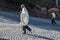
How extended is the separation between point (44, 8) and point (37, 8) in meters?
0.72

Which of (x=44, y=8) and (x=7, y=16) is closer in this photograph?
(x=7, y=16)

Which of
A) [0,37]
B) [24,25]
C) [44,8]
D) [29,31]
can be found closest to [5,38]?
[0,37]

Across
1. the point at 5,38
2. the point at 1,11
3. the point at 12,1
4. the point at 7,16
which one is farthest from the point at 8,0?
the point at 5,38

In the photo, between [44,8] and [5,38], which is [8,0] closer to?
[44,8]

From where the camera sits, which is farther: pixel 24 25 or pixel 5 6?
pixel 5 6

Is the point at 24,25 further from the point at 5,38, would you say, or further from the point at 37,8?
the point at 37,8

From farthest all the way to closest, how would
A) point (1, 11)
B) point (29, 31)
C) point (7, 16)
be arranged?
point (1, 11) < point (7, 16) < point (29, 31)

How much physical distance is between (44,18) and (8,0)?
19.0 ft

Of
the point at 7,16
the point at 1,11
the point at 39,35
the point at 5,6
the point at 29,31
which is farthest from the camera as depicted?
the point at 5,6

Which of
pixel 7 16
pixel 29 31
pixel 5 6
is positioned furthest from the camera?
pixel 5 6

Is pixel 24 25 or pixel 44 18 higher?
pixel 24 25

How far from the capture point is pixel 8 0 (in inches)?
1039

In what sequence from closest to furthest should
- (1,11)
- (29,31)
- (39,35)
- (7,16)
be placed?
(39,35) → (29,31) → (7,16) → (1,11)

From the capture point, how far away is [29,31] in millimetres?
15109
